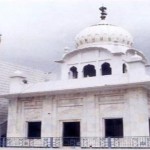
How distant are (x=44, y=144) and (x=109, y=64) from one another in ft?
21.7

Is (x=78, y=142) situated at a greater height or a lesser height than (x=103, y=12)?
lesser

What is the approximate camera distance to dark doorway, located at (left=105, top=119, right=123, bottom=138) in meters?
17.5

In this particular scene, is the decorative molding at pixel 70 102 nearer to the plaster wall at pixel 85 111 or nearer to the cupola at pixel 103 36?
the plaster wall at pixel 85 111

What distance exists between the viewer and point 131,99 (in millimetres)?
17188

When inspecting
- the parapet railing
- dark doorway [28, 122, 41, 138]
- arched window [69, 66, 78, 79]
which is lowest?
the parapet railing

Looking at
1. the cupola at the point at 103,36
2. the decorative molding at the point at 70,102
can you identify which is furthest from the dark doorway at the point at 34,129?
the cupola at the point at 103,36

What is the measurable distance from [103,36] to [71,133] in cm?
715

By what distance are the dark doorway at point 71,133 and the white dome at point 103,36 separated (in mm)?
6179

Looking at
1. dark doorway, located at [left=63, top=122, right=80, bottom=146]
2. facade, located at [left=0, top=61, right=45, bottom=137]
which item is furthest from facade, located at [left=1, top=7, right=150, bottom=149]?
facade, located at [left=0, top=61, right=45, bottom=137]

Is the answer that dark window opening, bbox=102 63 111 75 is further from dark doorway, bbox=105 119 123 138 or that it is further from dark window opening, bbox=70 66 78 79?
dark doorway, bbox=105 119 123 138

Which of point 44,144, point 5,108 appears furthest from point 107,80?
point 5,108

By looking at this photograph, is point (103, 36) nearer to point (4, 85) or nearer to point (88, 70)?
point (88, 70)

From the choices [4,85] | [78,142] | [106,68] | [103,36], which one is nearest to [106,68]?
[106,68]

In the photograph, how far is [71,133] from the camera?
62.2 feet
